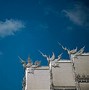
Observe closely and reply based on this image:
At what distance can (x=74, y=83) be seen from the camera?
2548cm

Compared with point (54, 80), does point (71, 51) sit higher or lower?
higher

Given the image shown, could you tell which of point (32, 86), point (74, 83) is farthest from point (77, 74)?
point (32, 86)

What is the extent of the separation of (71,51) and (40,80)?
443 cm

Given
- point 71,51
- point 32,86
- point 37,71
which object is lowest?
point 32,86

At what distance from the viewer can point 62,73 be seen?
26250mm

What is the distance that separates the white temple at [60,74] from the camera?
25147 mm

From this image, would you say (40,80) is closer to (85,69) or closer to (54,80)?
(54,80)

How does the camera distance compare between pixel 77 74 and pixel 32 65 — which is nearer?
pixel 77 74

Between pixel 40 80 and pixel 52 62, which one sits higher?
pixel 52 62

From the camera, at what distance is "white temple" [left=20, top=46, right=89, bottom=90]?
25.1m

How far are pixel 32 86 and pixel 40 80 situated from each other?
106 centimetres

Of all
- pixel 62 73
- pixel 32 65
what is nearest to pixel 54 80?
pixel 62 73

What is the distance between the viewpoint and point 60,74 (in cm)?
2619

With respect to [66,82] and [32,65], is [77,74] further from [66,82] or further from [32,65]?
[32,65]
